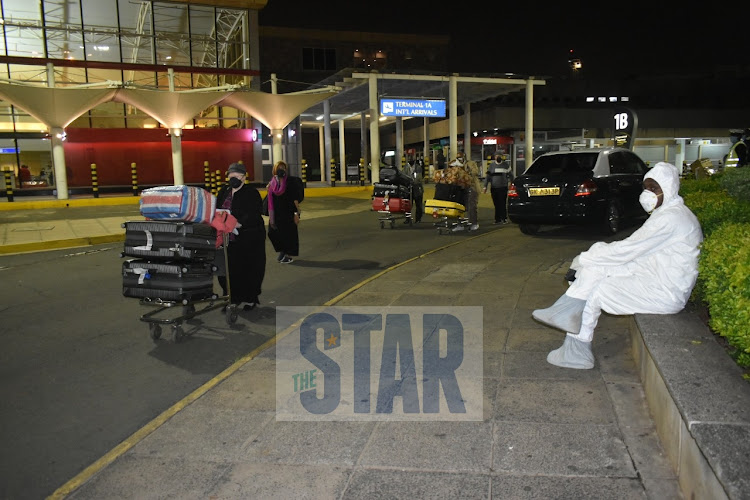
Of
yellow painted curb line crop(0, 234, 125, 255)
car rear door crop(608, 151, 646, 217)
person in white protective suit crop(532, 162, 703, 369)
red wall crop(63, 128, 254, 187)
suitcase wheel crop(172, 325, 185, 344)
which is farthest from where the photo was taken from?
red wall crop(63, 128, 254, 187)

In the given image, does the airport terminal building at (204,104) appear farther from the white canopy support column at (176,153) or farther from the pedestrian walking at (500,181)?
the pedestrian walking at (500,181)

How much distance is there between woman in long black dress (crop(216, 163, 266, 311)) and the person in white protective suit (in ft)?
12.4

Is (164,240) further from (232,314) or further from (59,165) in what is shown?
(59,165)

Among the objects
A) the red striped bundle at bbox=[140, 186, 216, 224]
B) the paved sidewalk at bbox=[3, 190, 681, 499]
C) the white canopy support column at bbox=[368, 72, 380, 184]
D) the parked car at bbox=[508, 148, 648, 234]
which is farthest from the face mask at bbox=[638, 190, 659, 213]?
the white canopy support column at bbox=[368, 72, 380, 184]

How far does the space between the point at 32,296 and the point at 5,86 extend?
19574mm

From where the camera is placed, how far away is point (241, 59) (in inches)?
1578

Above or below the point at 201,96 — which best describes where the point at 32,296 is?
below

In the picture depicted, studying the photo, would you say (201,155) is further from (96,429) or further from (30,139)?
(96,429)

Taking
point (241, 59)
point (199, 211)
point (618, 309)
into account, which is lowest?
point (618, 309)

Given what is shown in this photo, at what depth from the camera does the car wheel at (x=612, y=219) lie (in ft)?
40.5

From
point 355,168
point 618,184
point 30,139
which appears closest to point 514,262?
point 618,184

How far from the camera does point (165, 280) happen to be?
625 centimetres

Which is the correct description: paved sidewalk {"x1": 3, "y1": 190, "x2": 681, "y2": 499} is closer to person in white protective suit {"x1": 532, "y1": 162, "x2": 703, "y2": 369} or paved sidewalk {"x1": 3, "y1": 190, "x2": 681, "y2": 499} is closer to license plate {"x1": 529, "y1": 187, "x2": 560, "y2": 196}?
person in white protective suit {"x1": 532, "y1": 162, "x2": 703, "y2": 369}

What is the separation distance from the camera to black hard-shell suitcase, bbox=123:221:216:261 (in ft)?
20.0
